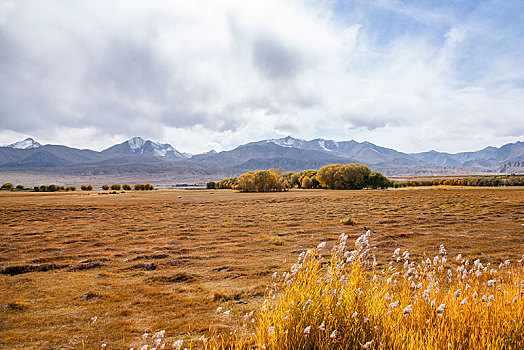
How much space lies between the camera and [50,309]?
6.29 meters

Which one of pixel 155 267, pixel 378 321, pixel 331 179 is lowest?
pixel 155 267

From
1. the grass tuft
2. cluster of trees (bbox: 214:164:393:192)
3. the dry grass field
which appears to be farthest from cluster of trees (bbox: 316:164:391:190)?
the grass tuft

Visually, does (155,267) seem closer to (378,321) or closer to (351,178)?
(378,321)

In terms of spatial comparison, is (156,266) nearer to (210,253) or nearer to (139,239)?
(210,253)

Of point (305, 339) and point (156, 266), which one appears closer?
point (305, 339)

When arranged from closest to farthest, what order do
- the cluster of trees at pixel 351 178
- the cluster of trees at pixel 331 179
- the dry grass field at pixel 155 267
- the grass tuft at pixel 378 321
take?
the grass tuft at pixel 378 321 → the dry grass field at pixel 155 267 → the cluster of trees at pixel 331 179 → the cluster of trees at pixel 351 178

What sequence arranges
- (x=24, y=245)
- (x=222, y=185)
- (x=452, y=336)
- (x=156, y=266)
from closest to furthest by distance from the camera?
(x=452, y=336) < (x=156, y=266) < (x=24, y=245) < (x=222, y=185)

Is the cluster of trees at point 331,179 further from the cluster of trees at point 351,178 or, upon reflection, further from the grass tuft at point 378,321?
the grass tuft at point 378,321

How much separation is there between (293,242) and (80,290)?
335 inches

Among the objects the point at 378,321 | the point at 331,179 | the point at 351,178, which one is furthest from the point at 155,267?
the point at 351,178

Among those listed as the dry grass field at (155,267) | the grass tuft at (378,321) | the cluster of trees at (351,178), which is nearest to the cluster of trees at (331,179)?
the cluster of trees at (351,178)

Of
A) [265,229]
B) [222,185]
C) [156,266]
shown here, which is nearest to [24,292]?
[156,266]

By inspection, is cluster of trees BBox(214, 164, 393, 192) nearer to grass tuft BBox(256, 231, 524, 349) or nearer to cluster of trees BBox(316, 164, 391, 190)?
cluster of trees BBox(316, 164, 391, 190)

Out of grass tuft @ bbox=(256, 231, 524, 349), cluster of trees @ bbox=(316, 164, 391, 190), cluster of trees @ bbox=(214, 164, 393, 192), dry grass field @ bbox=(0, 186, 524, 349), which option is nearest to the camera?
grass tuft @ bbox=(256, 231, 524, 349)
